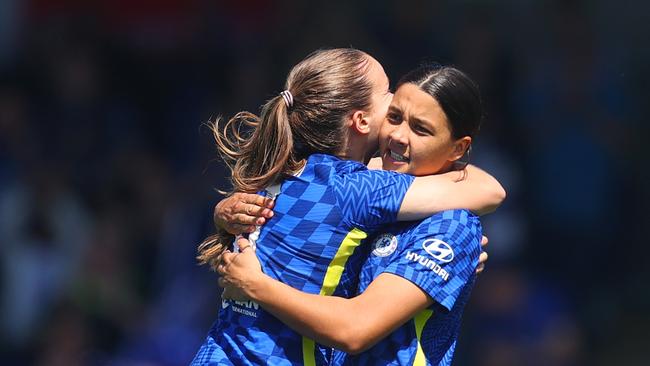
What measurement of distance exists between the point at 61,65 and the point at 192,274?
206 centimetres

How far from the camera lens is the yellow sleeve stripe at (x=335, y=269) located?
134 inches

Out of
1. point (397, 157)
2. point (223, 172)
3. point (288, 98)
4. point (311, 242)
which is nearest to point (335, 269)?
point (311, 242)

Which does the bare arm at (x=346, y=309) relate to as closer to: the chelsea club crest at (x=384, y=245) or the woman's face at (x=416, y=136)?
the chelsea club crest at (x=384, y=245)

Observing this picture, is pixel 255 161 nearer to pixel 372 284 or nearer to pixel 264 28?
pixel 372 284

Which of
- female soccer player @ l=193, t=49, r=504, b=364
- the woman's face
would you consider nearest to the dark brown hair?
female soccer player @ l=193, t=49, r=504, b=364

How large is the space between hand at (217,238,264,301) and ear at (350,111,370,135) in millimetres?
458

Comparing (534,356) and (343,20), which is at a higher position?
(343,20)

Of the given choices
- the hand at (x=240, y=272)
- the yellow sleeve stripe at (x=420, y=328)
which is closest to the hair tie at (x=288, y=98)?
the hand at (x=240, y=272)

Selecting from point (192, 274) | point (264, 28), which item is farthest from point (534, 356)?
point (264, 28)

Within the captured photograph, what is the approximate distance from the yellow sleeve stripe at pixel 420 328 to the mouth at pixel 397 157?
444mm

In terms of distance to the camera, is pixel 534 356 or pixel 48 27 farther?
pixel 48 27

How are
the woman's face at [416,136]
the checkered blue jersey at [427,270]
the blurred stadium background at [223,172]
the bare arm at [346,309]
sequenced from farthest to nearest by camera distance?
the blurred stadium background at [223,172], the woman's face at [416,136], the checkered blue jersey at [427,270], the bare arm at [346,309]

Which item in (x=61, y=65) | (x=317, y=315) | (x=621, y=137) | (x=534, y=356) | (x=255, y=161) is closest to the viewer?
(x=317, y=315)

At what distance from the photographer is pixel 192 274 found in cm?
768
